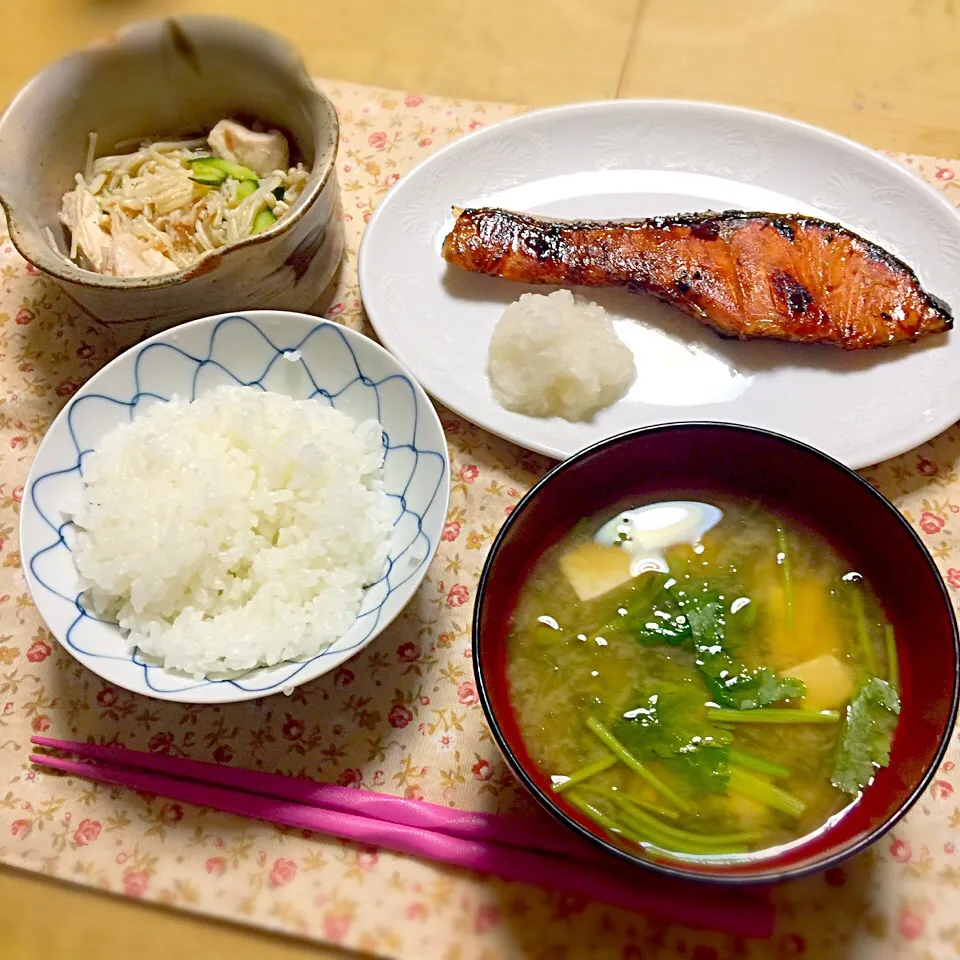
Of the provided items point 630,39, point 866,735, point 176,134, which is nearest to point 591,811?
point 866,735

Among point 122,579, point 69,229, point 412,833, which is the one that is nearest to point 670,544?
point 412,833

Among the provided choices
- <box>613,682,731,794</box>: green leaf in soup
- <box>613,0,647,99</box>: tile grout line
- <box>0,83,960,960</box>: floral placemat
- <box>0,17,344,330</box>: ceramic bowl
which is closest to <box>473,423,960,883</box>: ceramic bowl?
<box>613,682,731,794</box>: green leaf in soup

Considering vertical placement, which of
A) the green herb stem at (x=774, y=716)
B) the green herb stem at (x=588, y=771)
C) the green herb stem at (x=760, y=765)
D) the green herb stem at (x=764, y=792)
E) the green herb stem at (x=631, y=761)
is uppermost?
the green herb stem at (x=774, y=716)

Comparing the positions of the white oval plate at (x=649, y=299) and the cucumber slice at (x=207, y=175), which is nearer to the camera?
the white oval plate at (x=649, y=299)

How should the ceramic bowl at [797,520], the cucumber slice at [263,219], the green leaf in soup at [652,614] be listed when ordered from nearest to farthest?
the ceramic bowl at [797,520]
the green leaf in soup at [652,614]
the cucumber slice at [263,219]

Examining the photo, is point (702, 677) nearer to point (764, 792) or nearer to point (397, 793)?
point (764, 792)

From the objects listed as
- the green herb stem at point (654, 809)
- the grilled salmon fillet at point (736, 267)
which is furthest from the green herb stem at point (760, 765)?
the grilled salmon fillet at point (736, 267)

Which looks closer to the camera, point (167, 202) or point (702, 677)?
point (702, 677)

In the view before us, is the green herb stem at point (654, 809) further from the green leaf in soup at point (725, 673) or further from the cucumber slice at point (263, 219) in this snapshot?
the cucumber slice at point (263, 219)
